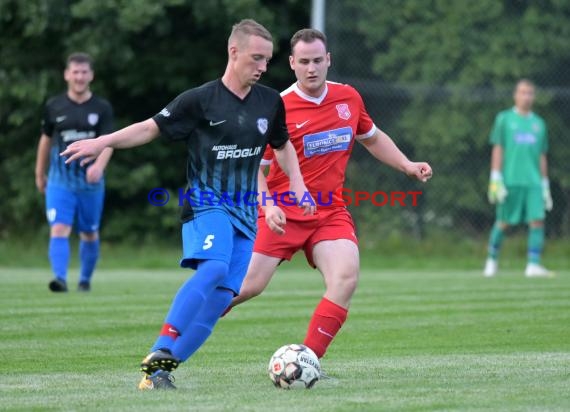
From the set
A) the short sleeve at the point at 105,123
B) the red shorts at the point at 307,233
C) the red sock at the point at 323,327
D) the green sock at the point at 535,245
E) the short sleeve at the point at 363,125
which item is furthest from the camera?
the green sock at the point at 535,245

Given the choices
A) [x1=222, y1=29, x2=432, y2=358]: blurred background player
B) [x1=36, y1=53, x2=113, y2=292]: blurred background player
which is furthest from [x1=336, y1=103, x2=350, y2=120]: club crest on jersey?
[x1=36, y1=53, x2=113, y2=292]: blurred background player

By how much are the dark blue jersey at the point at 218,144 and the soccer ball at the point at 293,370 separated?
690 mm

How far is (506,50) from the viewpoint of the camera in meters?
19.4

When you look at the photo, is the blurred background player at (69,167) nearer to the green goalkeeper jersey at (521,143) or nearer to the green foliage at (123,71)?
the green goalkeeper jersey at (521,143)

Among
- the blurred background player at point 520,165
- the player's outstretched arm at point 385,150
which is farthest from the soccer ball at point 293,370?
the blurred background player at point 520,165

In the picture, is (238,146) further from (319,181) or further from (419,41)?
(419,41)

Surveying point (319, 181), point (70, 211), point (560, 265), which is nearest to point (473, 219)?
point (560, 265)

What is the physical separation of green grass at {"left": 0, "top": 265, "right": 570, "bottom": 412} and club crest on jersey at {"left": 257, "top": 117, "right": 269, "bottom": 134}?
4.53ft

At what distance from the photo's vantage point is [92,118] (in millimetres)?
12953

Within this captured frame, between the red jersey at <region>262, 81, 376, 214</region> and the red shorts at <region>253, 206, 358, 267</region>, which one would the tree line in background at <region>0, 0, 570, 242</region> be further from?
the red shorts at <region>253, 206, 358, 267</region>

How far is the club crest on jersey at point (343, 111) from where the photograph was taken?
7719mm

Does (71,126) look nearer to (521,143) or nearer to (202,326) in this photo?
(521,143)

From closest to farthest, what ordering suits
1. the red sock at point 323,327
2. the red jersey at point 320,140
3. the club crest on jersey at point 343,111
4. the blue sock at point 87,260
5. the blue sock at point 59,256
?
the red sock at point 323,327, the red jersey at point 320,140, the club crest on jersey at point 343,111, the blue sock at point 59,256, the blue sock at point 87,260

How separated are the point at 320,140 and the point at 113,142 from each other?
1.79 metres
